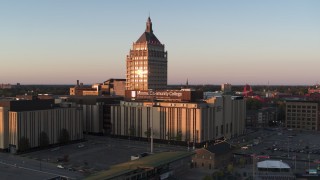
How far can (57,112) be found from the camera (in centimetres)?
11412

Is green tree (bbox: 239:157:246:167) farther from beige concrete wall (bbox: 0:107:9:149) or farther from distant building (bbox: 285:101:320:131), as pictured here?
distant building (bbox: 285:101:320:131)

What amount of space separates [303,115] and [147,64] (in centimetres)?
7311

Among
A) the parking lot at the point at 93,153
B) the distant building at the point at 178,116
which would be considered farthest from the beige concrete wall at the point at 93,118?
the parking lot at the point at 93,153

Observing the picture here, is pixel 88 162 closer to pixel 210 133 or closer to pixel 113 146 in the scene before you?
pixel 113 146

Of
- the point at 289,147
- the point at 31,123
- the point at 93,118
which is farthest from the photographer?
the point at 93,118

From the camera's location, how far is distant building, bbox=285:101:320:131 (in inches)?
6388

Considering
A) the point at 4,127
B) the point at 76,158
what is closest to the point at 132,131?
the point at 76,158

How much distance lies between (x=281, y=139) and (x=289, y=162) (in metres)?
42.7

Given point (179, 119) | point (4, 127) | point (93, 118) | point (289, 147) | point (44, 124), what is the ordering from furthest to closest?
point (93, 118)
point (179, 119)
point (289, 147)
point (44, 124)
point (4, 127)

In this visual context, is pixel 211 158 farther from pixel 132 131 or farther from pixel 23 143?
pixel 23 143

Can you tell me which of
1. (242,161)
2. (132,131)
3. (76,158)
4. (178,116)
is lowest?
(76,158)

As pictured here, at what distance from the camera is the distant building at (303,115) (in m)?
162

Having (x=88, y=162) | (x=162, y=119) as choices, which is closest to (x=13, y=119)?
(x=88, y=162)

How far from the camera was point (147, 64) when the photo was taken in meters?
174
